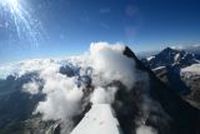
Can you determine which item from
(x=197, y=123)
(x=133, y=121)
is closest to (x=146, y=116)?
(x=133, y=121)

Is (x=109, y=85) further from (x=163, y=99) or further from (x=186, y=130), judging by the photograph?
(x=186, y=130)

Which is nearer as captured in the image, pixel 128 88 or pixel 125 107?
pixel 125 107

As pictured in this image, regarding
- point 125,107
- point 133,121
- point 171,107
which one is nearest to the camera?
point 133,121

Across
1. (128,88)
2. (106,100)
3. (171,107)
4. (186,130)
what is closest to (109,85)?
(128,88)

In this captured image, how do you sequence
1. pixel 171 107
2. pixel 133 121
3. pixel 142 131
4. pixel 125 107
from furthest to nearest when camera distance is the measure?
pixel 171 107, pixel 125 107, pixel 133 121, pixel 142 131

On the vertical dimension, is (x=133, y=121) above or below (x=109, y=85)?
below

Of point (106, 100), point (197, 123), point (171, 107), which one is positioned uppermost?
point (106, 100)

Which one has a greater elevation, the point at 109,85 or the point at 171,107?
the point at 109,85

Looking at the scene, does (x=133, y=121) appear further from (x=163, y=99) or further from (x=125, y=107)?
(x=163, y=99)

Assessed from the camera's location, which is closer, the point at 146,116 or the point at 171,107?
the point at 146,116
